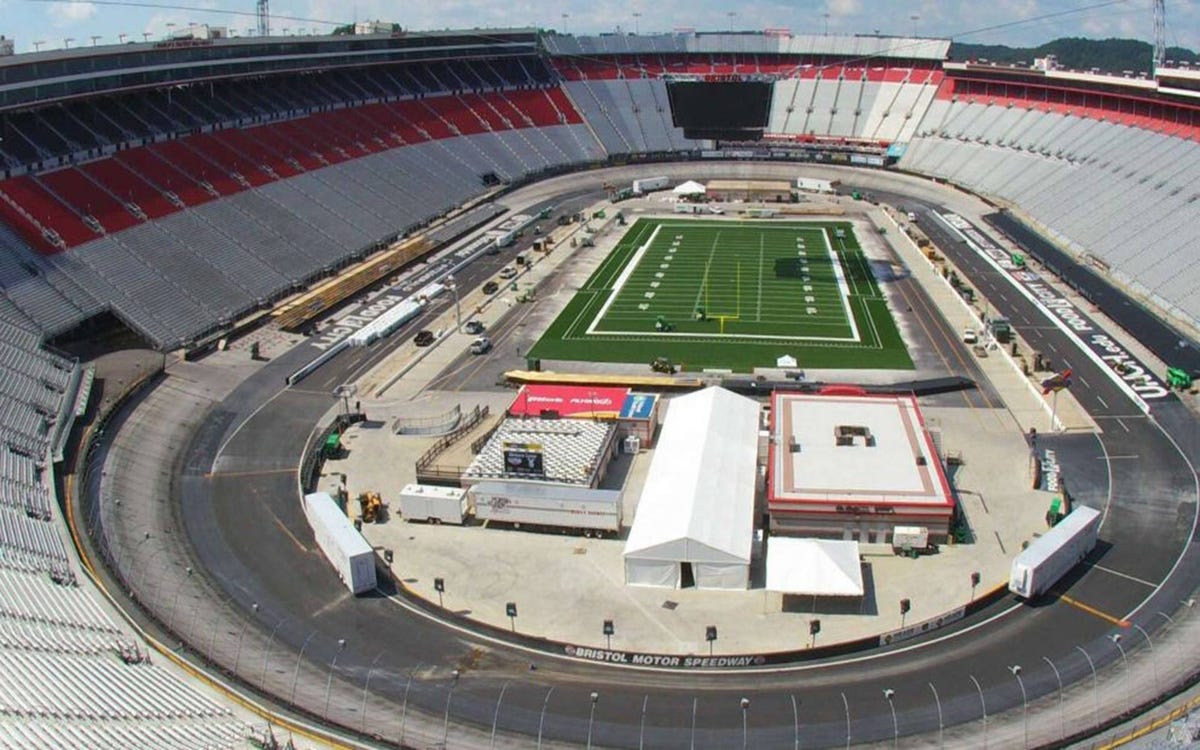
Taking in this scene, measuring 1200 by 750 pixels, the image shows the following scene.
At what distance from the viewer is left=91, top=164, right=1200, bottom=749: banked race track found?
1215 inches

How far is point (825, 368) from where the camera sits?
60938 mm

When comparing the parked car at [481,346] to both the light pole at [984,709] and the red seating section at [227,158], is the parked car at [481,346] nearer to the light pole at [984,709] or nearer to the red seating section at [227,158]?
the red seating section at [227,158]

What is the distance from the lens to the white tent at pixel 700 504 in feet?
125

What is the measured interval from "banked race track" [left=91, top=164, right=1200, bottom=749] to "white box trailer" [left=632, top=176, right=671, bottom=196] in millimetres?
75364

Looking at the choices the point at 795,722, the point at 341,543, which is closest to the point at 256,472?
→ the point at 341,543

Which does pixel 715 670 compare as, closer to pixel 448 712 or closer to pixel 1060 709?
pixel 448 712

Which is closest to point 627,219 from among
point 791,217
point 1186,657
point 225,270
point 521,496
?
point 791,217

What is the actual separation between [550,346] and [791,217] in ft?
148

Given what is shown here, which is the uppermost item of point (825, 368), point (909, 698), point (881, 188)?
point (881, 188)

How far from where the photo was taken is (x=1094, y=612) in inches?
1419

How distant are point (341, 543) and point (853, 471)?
2061 cm

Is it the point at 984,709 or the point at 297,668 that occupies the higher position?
the point at 984,709

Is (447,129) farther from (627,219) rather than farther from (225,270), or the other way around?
(225,270)

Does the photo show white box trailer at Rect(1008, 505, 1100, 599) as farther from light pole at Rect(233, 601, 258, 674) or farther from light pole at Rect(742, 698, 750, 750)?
light pole at Rect(233, 601, 258, 674)
